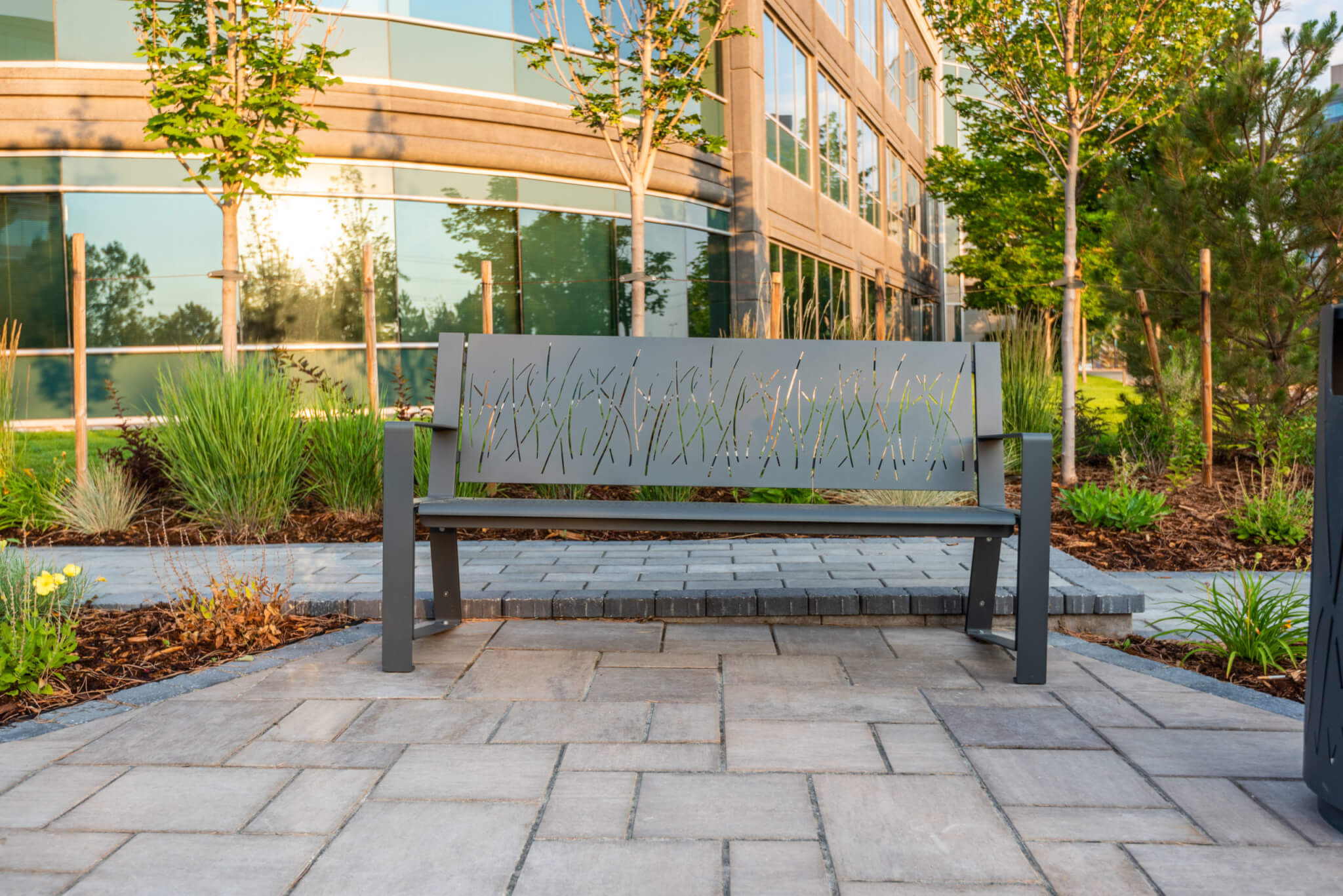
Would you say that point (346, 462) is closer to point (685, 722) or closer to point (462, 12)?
point (685, 722)

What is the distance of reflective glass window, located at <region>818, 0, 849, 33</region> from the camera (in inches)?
855

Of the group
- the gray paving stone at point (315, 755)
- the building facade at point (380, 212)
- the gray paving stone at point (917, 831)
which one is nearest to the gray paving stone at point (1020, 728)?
the gray paving stone at point (917, 831)

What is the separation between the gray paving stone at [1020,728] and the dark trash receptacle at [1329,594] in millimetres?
597

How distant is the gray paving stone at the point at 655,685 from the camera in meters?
3.27

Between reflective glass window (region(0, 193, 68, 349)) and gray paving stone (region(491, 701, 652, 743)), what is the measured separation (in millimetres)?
11476

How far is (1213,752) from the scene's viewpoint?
2764 millimetres

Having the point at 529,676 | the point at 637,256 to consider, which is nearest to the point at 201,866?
the point at 529,676

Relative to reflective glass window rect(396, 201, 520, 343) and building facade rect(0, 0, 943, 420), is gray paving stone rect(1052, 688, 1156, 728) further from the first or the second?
reflective glass window rect(396, 201, 520, 343)

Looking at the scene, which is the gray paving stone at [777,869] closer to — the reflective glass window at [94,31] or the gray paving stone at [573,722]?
the gray paving stone at [573,722]

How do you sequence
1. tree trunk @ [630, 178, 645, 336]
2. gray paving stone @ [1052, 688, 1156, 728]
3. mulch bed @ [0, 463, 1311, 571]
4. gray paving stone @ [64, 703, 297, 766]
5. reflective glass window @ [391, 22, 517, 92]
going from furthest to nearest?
reflective glass window @ [391, 22, 517, 92]
tree trunk @ [630, 178, 645, 336]
mulch bed @ [0, 463, 1311, 571]
gray paving stone @ [1052, 688, 1156, 728]
gray paving stone @ [64, 703, 297, 766]

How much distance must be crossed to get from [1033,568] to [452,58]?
39.8 ft

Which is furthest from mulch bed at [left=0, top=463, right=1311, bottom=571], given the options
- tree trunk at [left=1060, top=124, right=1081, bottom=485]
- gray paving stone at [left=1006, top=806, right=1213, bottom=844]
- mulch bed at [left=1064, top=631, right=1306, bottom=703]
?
gray paving stone at [left=1006, top=806, right=1213, bottom=844]

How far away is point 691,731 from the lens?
9.66ft

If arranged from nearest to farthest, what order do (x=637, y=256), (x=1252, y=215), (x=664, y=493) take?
1. (x=664, y=493)
2. (x=1252, y=215)
3. (x=637, y=256)
